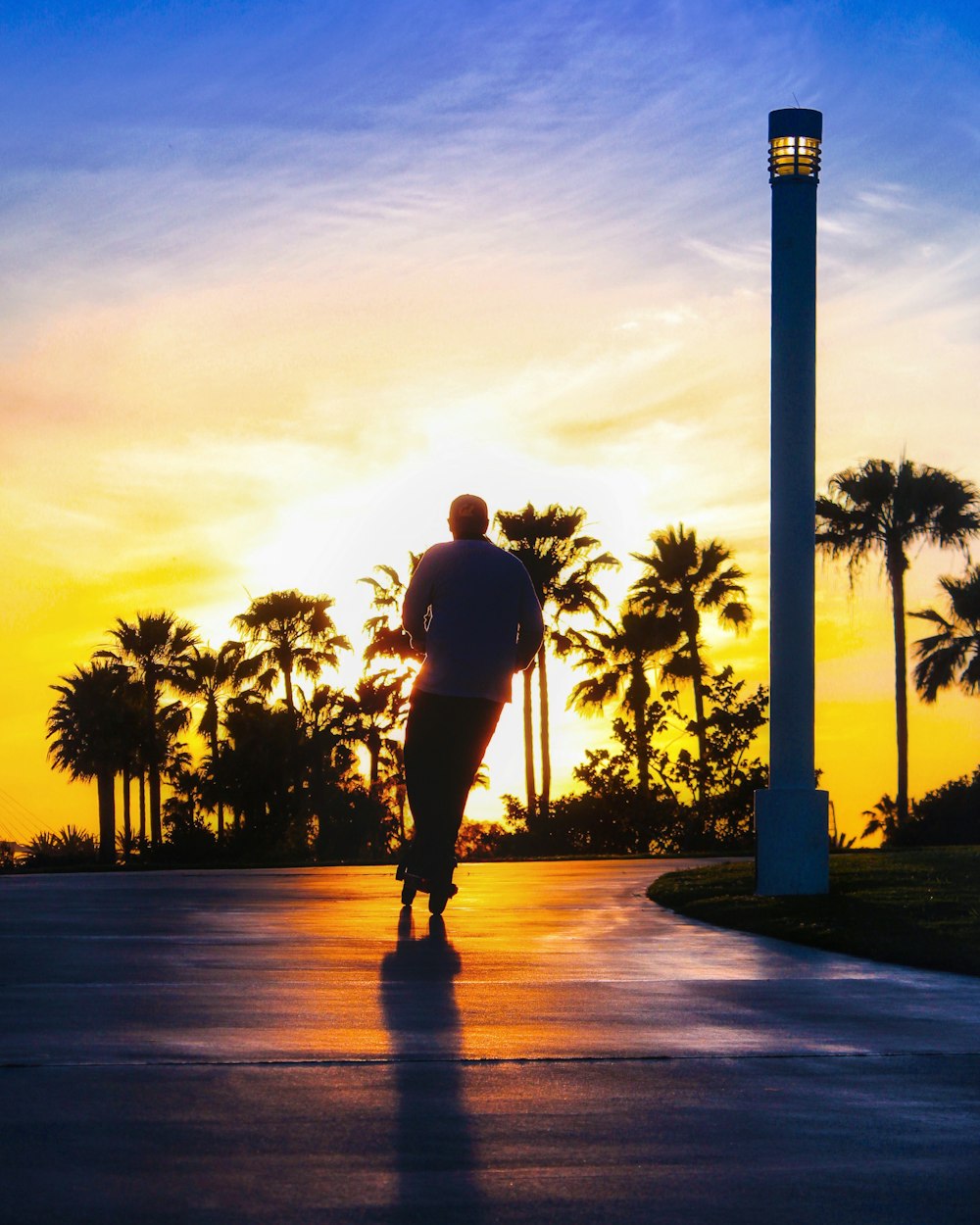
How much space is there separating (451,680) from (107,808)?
57461 millimetres

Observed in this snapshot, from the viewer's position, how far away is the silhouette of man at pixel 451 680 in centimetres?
750

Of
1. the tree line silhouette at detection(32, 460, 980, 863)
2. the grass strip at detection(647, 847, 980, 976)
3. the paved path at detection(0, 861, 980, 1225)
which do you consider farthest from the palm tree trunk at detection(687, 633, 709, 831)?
the paved path at detection(0, 861, 980, 1225)

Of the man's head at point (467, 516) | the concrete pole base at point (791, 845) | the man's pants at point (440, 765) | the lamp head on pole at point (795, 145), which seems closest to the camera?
the man's pants at point (440, 765)

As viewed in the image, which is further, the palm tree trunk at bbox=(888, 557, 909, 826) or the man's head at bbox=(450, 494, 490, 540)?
the palm tree trunk at bbox=(888, 557, 909, 826)

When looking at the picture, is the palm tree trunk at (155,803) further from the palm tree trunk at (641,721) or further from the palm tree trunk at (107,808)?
the palm tree trunk at (641,721)

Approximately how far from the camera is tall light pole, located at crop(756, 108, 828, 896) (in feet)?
31.8

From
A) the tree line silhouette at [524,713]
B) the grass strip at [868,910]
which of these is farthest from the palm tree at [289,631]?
the grass strip at [868,910]

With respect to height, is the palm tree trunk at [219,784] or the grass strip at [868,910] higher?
the grass strip at [868,910]

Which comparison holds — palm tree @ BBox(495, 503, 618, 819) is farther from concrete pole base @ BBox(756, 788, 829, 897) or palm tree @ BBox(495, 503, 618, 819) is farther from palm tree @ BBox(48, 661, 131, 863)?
concrete pole base @ BBox(756, 788, 829, 897)

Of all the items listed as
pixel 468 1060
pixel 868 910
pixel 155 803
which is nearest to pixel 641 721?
pixel 155 803

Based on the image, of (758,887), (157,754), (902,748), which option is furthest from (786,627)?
(157,754)

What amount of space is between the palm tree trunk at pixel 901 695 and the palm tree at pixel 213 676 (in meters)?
24.5

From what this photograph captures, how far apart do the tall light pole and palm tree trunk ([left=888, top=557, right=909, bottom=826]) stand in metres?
35.3

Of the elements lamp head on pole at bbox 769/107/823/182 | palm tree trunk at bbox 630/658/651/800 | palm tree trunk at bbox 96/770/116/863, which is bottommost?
palm tree trunk at bbox 96/770/116/863
